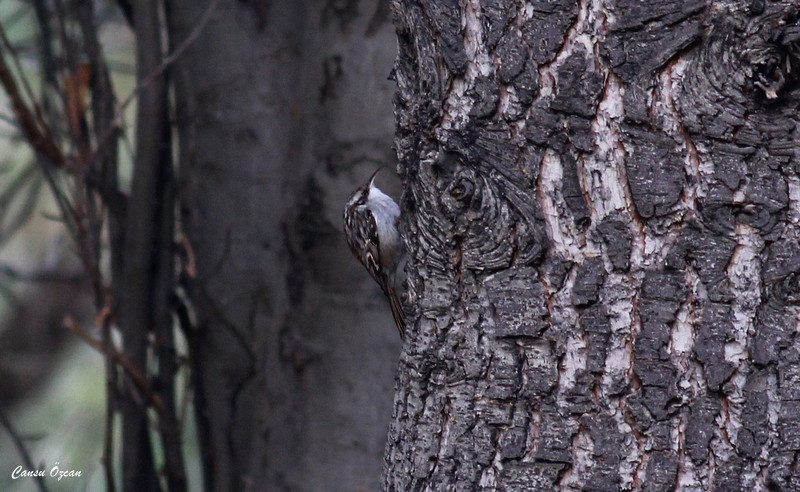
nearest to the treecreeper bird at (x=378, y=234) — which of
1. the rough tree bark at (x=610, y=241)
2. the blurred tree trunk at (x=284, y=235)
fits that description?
the blurred tree trunk at (x=284, y=235)

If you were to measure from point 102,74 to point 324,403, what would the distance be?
1.28 m

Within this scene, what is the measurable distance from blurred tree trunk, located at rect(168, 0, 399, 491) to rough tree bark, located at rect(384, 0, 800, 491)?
41.0 inches

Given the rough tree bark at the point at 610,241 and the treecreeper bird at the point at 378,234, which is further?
the treecreeper bird at the point at 378,234

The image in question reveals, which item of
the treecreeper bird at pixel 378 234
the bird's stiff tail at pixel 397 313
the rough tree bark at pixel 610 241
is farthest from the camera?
the treecreeper bird at pixel 378 234

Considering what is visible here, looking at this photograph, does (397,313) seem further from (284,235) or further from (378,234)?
(378,234)

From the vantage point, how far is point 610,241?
1.29 m

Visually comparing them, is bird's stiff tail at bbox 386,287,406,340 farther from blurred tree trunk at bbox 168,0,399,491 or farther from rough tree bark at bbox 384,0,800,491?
rough tree bark at bbox 384,0,800,491

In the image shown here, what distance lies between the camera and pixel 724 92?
121cm

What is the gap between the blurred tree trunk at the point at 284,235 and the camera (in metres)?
2.48

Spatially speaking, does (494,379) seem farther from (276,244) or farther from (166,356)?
(166,356)

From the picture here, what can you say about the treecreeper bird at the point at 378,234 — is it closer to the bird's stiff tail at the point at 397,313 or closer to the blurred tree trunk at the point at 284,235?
the bird's stiff tail at the point at 397,313

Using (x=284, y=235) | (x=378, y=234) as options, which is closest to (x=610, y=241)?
(x=284, y=235)

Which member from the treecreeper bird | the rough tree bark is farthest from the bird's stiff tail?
the rough tree bark

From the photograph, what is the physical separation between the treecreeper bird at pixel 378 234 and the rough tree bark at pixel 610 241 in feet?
4.00
